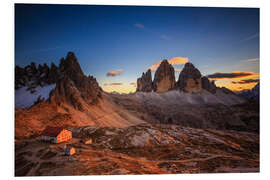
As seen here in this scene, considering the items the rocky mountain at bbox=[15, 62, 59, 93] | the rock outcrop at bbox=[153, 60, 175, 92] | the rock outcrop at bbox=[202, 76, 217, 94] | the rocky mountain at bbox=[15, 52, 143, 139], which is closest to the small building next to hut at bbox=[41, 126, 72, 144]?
the rocky mountain at bbox=[15, 52, 143, 139]

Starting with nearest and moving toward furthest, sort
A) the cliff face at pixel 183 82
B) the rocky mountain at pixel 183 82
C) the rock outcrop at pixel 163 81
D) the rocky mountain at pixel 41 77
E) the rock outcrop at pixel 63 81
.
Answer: the rock outcrop at pixel 63 81
the rocky mountain at pixel 41 77
the cliff face at pixel 183 82
the rocky mountain at pixel 183 82
the rock outcrop at pixel 163 81

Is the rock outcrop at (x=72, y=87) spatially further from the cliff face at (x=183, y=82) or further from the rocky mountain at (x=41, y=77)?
the cliff face at (x=183, y=82)

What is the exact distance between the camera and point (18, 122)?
12133 millimetres

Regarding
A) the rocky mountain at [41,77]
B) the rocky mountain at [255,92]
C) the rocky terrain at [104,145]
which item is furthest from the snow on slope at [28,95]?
the rocky mountain at [255,92]

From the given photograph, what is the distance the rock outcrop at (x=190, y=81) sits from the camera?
9119cm

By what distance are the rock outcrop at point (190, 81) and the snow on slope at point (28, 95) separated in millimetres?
85365

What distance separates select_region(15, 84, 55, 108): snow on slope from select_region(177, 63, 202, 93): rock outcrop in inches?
3361

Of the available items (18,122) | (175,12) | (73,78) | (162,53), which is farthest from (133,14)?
(73,78)

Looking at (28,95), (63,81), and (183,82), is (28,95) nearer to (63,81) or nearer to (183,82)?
(63,81)

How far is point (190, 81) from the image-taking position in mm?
91125

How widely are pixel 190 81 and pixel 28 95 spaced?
92.4 meters

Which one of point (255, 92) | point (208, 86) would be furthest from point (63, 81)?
point (208, 86)
